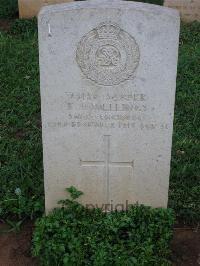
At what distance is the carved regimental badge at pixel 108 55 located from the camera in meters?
3.12

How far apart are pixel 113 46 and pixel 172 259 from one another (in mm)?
Result: 1526

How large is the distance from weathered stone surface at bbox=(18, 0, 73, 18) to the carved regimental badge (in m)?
5.85

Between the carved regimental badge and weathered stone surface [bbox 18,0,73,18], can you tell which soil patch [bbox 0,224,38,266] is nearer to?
the carved regimental badge

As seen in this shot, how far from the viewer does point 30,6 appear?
876 centimetres

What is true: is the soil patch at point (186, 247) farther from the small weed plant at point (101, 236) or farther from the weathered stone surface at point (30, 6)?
the weathered stone surface at point (30, 6)

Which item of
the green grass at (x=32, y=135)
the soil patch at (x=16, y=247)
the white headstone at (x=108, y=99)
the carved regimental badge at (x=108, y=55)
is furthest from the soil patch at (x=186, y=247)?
the carved regimental badge at (x=108, y=55)

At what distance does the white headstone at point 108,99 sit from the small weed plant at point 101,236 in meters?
→ 0.16

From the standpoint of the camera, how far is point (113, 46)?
3.18 meters

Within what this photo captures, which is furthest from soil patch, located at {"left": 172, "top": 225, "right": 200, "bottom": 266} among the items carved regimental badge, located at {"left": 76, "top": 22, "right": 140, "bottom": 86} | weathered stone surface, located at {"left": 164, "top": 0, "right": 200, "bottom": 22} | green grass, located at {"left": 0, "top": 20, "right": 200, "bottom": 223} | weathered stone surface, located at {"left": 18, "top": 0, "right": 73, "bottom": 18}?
weathered stone surface, located at {"left": 18, "top": 0, "right": 73, "bottom": 18}

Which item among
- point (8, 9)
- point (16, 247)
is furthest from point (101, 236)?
point (8, 9)

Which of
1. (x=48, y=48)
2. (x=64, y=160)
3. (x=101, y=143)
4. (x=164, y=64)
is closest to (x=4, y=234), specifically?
(x=64, y=160)

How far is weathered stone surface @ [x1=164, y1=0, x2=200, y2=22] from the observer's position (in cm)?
863

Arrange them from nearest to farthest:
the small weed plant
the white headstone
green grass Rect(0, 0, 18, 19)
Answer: the white headstone < the small weed plant < green grass Rect(0, 0, 18, 19)

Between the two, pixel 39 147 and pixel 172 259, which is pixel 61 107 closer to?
pixel 172 259
